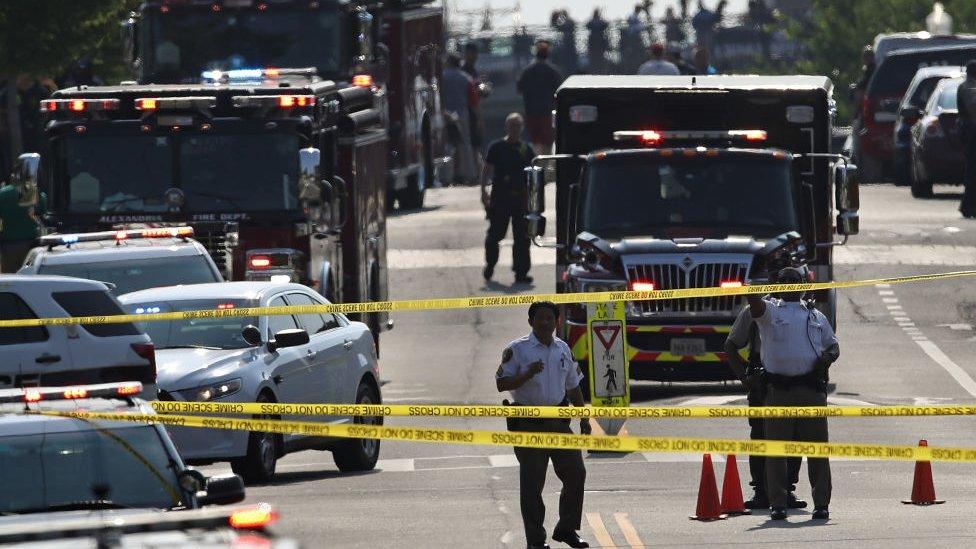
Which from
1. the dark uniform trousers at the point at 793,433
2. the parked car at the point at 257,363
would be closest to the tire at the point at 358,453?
the parked car at the point at 257,363

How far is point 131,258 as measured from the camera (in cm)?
1927

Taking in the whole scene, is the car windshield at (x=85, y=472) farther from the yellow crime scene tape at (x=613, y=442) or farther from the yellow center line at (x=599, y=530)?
the yellow center line at (x=599, y=530)

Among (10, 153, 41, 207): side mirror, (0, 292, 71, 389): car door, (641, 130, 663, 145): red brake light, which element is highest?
(641, 130, 663, 145): red brake light

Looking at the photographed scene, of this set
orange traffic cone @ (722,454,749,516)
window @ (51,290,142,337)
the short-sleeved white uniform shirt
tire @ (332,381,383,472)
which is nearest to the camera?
the short-sleeved white uniform shirt

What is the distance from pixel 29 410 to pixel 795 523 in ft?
18.0

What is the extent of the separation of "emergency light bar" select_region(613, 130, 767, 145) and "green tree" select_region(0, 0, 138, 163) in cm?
1272

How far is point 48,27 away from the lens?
102 feet

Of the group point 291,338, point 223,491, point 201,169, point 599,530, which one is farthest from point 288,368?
point 223,491

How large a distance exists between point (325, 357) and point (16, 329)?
9.39 ft

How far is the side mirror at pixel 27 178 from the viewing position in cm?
1975

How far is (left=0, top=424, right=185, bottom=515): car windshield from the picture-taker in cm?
960

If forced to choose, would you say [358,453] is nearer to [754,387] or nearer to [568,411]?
[754,387]

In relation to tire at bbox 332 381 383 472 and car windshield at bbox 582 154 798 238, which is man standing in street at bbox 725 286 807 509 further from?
car windshield at bbox 582 154 798 238

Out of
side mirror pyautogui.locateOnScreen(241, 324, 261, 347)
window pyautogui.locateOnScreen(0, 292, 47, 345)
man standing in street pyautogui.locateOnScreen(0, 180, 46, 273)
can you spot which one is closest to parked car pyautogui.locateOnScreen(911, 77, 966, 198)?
man standing in street pyautogui.locateOnScreen(0, 180, 46, 273)
